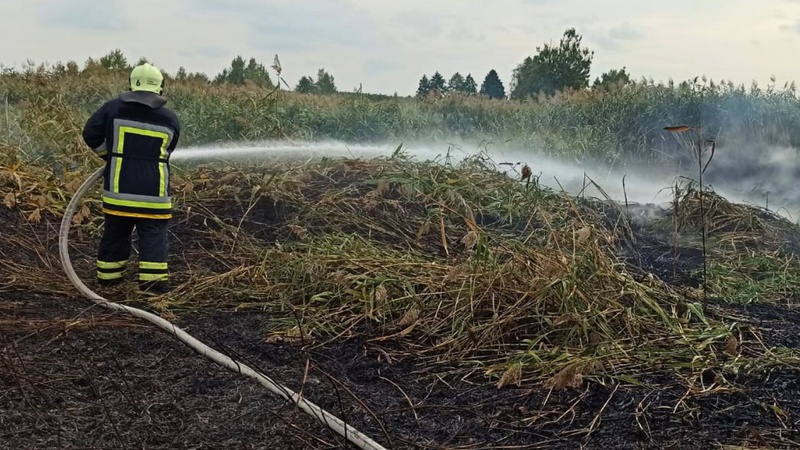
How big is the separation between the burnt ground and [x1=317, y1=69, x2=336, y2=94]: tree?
10691 millimetres

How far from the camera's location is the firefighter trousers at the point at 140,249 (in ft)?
15.1

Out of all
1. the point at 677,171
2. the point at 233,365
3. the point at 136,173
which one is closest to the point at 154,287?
the point at 136,173

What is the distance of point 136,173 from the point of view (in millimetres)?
4578

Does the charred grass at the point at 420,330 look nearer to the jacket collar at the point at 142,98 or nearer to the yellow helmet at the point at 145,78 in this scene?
the jacket collar at the point at 142,98

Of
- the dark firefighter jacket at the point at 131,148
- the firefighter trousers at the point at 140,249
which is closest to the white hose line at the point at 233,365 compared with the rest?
the dark firefighter jacket at the point at 131,148

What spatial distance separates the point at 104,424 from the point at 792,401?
262 cm

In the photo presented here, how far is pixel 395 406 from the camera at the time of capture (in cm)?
303

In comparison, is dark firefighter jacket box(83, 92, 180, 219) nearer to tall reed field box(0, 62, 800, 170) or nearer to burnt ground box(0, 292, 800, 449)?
burnt ground box(0, 292, 800, 449)

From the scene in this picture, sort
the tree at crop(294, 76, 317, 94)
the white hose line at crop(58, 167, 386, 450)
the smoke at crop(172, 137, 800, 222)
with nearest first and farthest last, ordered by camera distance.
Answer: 1. the white hose line at crop(58, 167, 386, 450)
2. the smoke at crop(172, 137, 800, 222)
3. the tree at crop(294, 76, 317, 94)

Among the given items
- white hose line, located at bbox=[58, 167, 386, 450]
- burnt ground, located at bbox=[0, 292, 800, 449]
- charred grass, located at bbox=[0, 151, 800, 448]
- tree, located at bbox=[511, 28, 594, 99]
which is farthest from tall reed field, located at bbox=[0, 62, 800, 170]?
tree, located at bbox=[511, 28, 594, 99]

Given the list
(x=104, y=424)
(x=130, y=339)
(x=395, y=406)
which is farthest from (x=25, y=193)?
(x=395, y=406)

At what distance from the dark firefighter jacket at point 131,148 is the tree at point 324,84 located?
9213 millimetres

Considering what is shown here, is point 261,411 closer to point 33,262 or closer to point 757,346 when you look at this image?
point 757,346

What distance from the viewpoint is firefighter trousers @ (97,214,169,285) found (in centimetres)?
461
